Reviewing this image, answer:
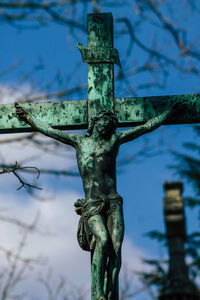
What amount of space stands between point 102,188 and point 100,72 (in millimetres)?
1053

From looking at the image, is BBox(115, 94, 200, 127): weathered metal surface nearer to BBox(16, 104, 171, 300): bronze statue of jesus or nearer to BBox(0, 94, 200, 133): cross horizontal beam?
BBox(0, 94, 200, 133): cross horizontal beam

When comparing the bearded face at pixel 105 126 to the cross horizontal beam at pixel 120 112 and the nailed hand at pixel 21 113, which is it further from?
the nailed hand at pixel 21 113

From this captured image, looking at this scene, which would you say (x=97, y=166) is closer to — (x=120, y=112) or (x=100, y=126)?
(x=100, y=126)

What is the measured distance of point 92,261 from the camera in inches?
184

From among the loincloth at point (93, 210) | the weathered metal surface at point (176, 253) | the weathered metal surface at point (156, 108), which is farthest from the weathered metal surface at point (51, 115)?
the weathered metal surface at point (176, 253)

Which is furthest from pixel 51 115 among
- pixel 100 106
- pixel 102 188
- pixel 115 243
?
pixel 115 243

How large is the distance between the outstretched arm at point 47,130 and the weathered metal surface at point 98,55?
1.98ft

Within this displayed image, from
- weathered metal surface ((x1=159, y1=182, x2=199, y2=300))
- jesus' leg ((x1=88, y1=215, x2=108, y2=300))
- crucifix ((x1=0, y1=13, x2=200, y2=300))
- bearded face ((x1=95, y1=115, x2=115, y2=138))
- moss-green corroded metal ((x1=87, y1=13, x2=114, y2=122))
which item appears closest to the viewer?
jesus' leg ((x1=88, y1=215, x2=108, y2=300))

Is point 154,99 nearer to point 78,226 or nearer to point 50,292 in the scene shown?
point 78,226

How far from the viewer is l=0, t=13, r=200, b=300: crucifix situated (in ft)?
15.4

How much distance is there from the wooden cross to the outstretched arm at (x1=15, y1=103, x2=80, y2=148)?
0.06 meters

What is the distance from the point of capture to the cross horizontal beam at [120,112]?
17.8ft

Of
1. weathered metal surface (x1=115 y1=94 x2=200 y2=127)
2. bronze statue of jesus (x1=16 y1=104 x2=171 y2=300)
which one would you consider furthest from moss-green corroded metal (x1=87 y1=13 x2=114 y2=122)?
bronze statue of jesus (x1=16 y1=104 x2=171 y2=300)

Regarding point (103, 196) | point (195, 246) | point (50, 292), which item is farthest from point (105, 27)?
point (195, 246)
